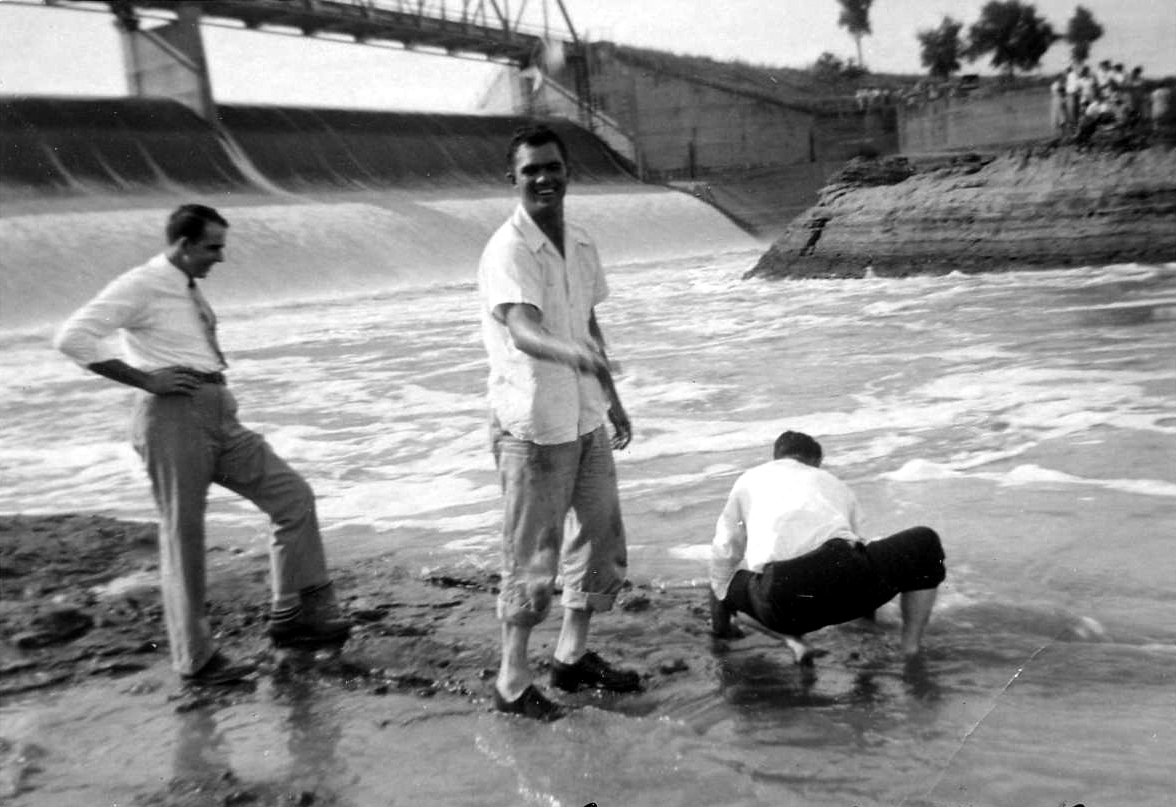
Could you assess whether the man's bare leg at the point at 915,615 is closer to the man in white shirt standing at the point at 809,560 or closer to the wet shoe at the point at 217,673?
the man in white shirt standing at the point at 809,560

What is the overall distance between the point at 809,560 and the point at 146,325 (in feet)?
6.39

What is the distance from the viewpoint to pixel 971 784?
96.7 inches

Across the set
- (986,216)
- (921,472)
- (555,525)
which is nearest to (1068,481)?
(921,472)

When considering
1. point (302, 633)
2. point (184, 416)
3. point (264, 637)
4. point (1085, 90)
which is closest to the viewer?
point (184, 416)

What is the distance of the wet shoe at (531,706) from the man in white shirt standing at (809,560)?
1.99ft

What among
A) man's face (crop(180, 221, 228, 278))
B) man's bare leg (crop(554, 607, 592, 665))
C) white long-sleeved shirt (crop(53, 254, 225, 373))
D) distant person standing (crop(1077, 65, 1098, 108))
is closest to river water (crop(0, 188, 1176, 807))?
man's bare leg (crop(554, 607, 592, 665))

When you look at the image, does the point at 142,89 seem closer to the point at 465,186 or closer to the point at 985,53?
the point at 465,186

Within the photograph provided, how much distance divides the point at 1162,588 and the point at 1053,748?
144cm

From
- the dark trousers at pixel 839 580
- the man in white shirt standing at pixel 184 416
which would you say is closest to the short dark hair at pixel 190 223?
the man in white shirt standing at pixel 184 416

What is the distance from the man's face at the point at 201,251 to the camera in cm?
347

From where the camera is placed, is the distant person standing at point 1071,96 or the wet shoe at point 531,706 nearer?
the wet shoe at point 531,706

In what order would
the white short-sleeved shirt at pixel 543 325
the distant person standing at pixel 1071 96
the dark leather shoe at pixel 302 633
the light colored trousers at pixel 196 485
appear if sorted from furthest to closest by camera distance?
the distant person standing at pixel 1071 96 < the dark leather shoe at pixel 302 633 < the light colored trousers at pixel 196 485 < the white short-sleeved shirt at pixel 543 325

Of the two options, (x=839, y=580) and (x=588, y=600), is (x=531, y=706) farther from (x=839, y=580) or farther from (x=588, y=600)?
(x=839, y=580)

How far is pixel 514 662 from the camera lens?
9.81 feet
